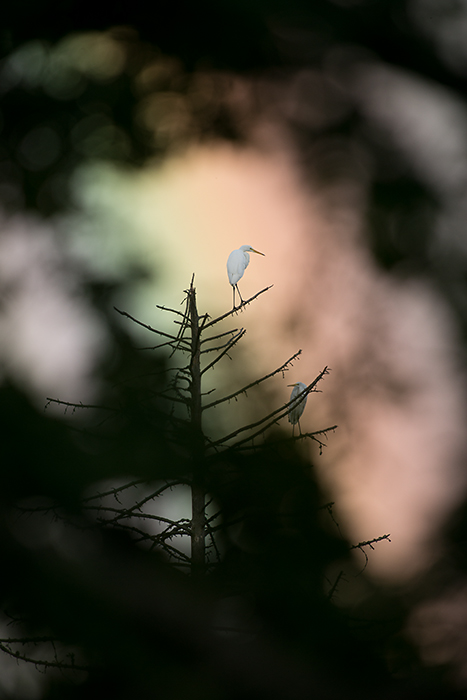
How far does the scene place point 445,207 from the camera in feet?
1.02

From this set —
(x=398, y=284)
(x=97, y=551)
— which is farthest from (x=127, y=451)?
(x=398, y=284)

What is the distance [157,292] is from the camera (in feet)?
1.10

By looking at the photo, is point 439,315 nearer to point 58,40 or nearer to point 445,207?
point 445,207

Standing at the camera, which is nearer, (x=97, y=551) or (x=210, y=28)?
(x=97, y=551)

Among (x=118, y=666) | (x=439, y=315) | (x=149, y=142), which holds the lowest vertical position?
(x=118, y=666)

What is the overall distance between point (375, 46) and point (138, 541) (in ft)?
1.06

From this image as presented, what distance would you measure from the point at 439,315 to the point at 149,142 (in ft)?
0.70

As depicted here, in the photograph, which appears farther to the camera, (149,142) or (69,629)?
(149,142)

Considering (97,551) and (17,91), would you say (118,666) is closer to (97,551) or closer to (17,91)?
(97,551)

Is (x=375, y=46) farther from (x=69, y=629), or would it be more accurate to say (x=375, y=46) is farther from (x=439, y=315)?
(x=69, y=629)

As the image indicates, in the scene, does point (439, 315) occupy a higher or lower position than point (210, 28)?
lower

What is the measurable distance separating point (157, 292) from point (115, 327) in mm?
37

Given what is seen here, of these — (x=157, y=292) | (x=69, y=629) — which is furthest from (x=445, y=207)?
(x=69, y=629)

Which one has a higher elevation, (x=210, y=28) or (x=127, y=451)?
(x=210, y=28)
